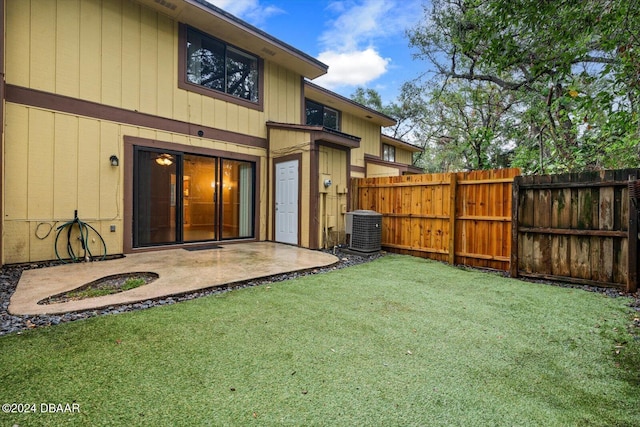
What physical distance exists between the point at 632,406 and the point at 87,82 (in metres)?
7.83

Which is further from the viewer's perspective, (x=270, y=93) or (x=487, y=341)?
(x=270, y=93)

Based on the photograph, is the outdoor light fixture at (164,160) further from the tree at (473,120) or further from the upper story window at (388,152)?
the upper story window at (388,152)

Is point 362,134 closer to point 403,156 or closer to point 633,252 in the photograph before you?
point 403,156

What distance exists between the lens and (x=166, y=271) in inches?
175

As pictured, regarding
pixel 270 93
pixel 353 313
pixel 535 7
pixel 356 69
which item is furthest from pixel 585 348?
pixel 356 69

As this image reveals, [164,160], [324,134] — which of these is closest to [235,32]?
[324,134]

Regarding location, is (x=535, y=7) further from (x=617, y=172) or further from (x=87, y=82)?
(x=87, y=82)

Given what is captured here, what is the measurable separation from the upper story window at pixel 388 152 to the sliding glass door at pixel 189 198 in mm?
8073

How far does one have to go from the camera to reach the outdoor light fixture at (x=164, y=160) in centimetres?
623

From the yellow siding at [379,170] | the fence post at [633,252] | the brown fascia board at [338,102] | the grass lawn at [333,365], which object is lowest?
the grass lawn at [333,365]

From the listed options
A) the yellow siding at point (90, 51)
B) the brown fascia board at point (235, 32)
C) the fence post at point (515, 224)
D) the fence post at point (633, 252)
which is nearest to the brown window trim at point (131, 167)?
the yellow siding at point (90, 51)

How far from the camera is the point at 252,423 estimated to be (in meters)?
1.50

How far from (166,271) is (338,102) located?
27.5ft

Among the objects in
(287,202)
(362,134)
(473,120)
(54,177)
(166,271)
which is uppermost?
(473,120)
